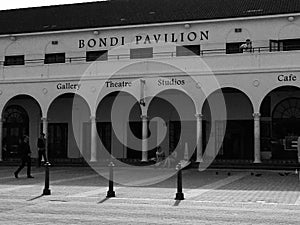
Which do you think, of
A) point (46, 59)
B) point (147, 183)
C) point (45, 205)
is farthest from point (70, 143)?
point (45, 205)

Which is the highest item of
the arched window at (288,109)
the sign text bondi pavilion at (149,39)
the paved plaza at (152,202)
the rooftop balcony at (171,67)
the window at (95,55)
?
the sign text bondi pavilion at (149,39)

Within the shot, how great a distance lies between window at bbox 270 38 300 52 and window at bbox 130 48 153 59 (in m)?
7.39

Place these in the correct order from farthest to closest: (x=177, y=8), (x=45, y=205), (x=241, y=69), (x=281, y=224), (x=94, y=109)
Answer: (x=177, y=8) < (x=94, y=109) < (x=241, y=69) < (x=45, y=205) < (x=281, y=224)

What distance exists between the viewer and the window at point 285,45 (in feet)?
99.4

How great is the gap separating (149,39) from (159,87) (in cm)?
572

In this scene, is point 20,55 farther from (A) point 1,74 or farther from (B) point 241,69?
(B) point 241,69

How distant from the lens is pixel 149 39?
32719mm

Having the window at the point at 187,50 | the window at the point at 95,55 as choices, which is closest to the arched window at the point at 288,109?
the window at the point at 187,50

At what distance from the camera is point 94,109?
29281 millimetres

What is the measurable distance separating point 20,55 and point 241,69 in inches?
659

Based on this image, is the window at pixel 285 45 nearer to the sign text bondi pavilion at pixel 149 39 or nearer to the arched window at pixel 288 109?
the arched window at pixel 288 109

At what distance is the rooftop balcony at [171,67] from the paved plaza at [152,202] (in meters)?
7.42

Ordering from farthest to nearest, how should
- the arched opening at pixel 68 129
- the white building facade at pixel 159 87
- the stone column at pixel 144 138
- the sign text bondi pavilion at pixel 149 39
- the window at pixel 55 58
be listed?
the window at pixel 55 58
the arched opening at pixel 68 129
the sign text bondi pavilion at pixel 149 39
the stone column at pixel 144 138
the white building facade at pixel 159 87

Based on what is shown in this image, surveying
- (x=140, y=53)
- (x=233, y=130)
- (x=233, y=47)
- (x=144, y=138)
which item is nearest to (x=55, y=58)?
(x=140, y=53)
